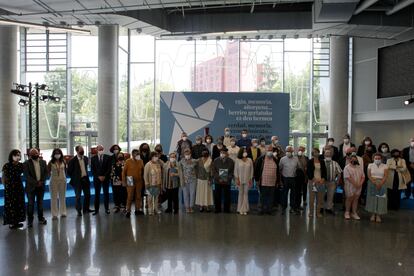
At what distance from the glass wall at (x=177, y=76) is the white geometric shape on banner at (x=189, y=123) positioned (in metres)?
5.42

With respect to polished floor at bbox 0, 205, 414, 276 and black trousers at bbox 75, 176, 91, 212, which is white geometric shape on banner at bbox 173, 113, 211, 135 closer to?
polished floor at bbox 0, 205, 414, 276

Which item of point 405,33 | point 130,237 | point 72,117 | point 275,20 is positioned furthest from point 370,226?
point 72,117

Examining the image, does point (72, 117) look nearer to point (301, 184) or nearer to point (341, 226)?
point (301, 184)

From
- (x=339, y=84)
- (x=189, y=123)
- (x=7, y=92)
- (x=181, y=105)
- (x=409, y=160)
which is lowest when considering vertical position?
(x=409, y=160)

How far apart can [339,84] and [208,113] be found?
579 cm

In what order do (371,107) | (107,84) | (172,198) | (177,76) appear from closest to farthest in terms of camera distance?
(172,198), (107,84), (371,107), (177,76)

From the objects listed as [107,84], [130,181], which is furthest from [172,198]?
[107,84]

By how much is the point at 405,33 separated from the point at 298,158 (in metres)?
6.61

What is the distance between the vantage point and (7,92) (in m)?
12.8

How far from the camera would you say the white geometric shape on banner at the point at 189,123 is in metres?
11.3

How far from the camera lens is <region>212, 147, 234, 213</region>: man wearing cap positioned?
335 inches

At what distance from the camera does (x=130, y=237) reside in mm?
6590

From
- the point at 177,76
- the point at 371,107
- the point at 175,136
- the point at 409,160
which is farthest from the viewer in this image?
the point at 177,76

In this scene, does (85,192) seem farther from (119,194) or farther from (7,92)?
(7,92)
